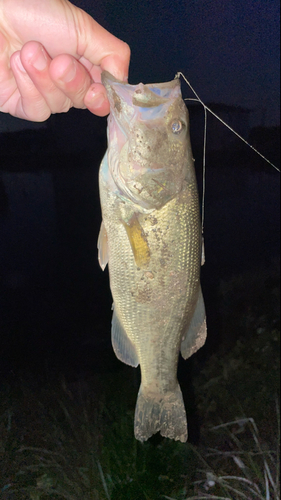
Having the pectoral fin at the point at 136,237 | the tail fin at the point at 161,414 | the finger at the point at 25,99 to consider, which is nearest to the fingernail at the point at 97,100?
the finger at the point at 25,99

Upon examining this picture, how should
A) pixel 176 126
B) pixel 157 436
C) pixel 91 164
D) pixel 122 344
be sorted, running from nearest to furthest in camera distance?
pixel 176 126, pixel 122 344, pixel 91 164, pixel 157 436

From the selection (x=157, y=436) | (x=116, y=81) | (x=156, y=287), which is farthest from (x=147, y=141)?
(x=157, y=436)

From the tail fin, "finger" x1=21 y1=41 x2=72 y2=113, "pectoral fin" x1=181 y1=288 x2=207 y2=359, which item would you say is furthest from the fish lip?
the tail fin

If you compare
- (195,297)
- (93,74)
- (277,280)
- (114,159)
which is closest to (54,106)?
(93,74)

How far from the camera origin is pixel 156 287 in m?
0.87

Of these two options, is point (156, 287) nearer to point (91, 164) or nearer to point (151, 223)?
point (151, 223)

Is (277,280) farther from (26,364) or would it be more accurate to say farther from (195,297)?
(26,364)

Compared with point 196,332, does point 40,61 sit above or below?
above

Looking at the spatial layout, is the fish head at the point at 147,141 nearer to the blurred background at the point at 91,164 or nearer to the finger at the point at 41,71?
the finger at the point at 41,71

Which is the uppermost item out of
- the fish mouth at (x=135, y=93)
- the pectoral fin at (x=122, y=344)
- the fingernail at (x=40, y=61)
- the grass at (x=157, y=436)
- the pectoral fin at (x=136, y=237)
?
the fingernail at (x=40, y=61)

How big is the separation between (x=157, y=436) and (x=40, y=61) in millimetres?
1510

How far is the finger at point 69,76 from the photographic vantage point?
715 millimetres

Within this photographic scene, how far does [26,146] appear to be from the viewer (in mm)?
977

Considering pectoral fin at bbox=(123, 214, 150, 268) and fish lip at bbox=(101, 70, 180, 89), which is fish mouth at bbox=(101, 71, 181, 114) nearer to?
fish lip at bbox=(101, 70, 180, 89)
